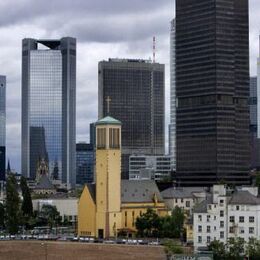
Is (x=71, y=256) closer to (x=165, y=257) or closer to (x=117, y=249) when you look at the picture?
(x=117, y=249)

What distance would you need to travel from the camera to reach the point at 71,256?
363 feet

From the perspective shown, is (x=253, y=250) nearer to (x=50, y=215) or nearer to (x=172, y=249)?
(x=172, y=249)

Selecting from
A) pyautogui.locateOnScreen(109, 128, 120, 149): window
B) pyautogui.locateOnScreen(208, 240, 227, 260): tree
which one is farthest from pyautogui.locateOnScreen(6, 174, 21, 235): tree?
pyautogui.locateOnScreen(208, 240, 227, 260): tree

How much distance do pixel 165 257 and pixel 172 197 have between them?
4453 centimetres

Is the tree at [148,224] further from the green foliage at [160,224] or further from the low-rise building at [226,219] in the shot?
the low-rise building at [226,219]

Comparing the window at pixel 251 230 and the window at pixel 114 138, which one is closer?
the window at pixel 251 230

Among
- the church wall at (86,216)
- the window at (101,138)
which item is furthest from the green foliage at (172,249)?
the window at (101,138)

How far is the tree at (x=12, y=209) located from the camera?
5032 inches

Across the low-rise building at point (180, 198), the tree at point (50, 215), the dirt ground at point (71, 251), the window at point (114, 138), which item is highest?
the window at point (114, 138)

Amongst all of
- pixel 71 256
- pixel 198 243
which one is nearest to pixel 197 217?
pixel 198 243

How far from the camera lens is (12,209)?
12781 centimetres

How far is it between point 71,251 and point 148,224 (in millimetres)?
20110

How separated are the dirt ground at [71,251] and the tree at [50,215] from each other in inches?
1604

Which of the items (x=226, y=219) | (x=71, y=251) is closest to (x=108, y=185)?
(x=71, y=251)
